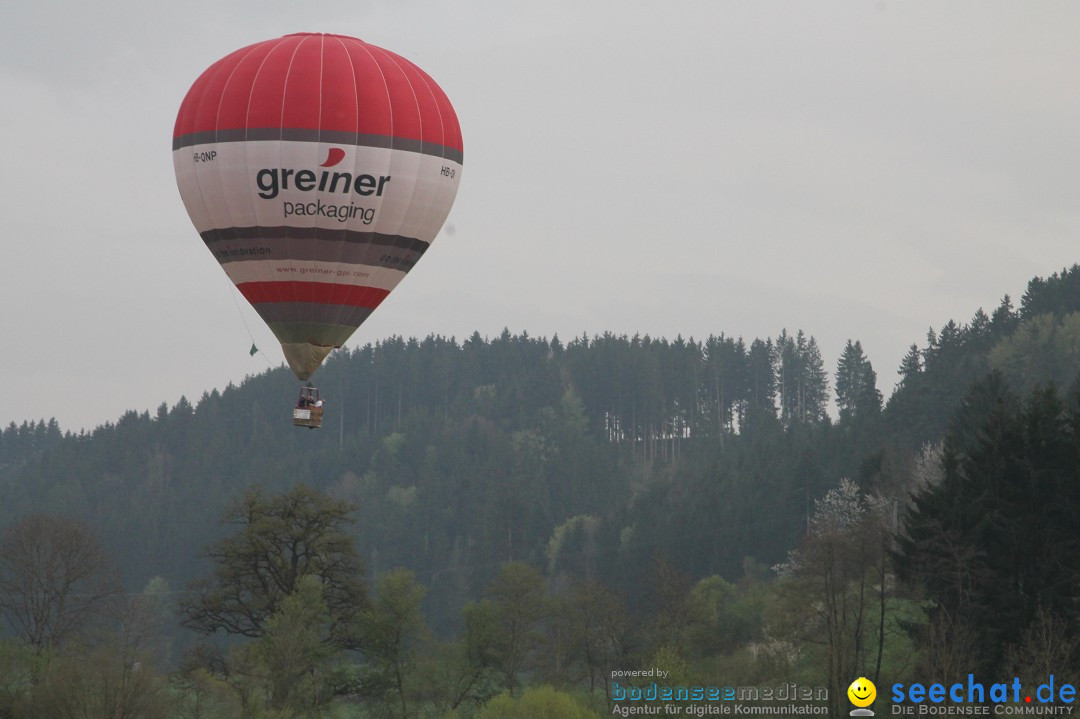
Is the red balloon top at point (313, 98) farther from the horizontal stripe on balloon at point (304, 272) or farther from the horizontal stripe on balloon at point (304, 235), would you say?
the horizontal stripe on balloon at point (304, 272)

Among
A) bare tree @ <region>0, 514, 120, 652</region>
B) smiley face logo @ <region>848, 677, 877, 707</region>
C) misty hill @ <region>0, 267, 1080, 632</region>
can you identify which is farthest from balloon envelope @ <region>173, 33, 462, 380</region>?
misty hill @ <region>0, 267, 1080, 632</region>

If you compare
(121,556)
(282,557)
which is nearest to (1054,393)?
(282,557)

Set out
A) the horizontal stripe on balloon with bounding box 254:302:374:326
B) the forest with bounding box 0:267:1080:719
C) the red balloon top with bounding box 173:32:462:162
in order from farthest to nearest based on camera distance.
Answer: the forest with bounding box 0:267:1080:719, the horizontal stripe on balloon with bounding box 254:302:374:326, the red balloon top with bounding box 173:32:462:162

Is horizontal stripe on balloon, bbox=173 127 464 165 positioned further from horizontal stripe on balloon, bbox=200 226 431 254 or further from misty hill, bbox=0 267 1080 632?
misty hill, bbox=0 267 1080 632

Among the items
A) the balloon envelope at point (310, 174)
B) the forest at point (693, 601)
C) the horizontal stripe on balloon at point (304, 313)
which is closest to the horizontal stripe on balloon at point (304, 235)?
the balloon envelope at point (310, 174)

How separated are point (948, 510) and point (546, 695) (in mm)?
14212

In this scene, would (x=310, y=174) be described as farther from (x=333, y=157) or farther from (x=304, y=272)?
(x=304, y=272)

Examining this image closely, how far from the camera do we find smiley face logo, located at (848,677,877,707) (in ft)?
156

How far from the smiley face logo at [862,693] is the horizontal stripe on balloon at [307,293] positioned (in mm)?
18685

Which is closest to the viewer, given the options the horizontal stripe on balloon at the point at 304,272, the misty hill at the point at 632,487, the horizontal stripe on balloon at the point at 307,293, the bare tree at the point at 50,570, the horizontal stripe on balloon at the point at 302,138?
the horizontal stripe on balloon at the point at 302,138

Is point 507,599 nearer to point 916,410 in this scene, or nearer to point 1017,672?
point 1017,672

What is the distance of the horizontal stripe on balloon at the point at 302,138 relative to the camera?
40406mm

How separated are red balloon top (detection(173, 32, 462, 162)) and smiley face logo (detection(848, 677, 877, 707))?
2009cm

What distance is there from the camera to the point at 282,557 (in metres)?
59.8
